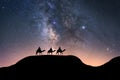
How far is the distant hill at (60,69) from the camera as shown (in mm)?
47375

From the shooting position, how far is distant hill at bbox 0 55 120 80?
155 ft

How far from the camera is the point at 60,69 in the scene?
4747cm

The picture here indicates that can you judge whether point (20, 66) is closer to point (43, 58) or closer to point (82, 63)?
point (43, 58)

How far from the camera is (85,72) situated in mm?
49375

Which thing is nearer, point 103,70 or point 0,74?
point 103,70

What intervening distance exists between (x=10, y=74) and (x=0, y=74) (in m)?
3.34

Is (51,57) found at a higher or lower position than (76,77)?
higher

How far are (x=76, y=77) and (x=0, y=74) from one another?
15.4 m

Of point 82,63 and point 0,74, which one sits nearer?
point 82,63

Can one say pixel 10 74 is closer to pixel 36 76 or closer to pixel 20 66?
pixel 20 66

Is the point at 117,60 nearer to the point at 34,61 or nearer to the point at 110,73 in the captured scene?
the point at 110,73

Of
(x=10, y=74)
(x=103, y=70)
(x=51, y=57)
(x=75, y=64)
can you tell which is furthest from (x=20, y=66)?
(x=103, y=70)

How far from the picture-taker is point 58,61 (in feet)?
157

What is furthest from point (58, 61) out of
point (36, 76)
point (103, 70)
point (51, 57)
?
point (103, 70)
